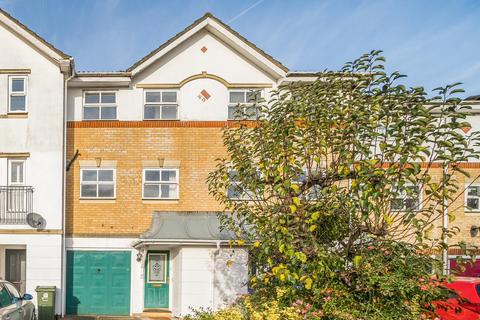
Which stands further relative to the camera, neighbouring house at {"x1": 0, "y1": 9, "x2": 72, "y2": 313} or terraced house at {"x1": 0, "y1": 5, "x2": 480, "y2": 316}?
terraced house at {"x1": 0, "y1": 5, "x2": 480, "y2": 316}

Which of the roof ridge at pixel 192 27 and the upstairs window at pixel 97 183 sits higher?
the roof ridge at pixel 192 27

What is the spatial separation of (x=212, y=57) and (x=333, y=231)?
8.67 m

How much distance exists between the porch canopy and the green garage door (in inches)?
40.1

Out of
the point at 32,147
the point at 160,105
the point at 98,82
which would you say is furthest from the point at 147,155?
the point at 32,147

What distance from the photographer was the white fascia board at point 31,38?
11.7 m

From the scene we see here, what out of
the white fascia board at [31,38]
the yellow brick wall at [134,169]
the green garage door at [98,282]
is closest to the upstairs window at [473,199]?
the yellow brick wall at [134,169]

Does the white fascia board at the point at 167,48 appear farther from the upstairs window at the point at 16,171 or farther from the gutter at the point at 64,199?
the upstairs window at the point at 16,171

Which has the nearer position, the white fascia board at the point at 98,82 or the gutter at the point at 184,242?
the gutter at the point at 184,242

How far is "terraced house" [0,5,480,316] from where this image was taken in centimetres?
1156

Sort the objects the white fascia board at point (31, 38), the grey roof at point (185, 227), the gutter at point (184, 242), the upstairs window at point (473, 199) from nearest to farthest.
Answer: the gutter at point (184, 242) → the grey roof at point (185, 227) → the white fascia board at point (31, 38) → the upstairs window at point (473, 199)

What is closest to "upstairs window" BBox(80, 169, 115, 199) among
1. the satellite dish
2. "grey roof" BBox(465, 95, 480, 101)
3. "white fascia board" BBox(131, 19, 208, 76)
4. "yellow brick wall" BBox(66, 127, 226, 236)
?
"yellow brick wall" BBox(66, 127, 226, 236)

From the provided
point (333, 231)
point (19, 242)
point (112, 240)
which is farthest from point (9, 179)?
point (333, 231)

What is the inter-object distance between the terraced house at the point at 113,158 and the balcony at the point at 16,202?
0.12ft

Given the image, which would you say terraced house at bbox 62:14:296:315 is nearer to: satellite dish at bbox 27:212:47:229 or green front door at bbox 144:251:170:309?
green front door at bbox 144:251:170:309
